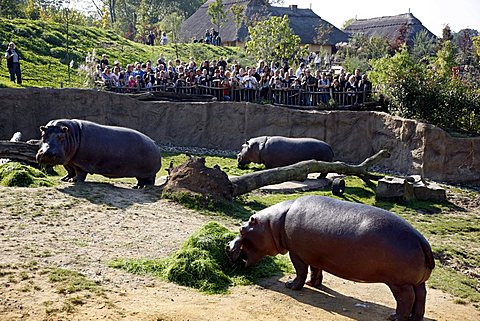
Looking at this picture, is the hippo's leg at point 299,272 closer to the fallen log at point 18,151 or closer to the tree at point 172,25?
the fallen log at point 18,151

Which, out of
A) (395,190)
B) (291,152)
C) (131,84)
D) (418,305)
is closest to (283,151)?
(291,152)

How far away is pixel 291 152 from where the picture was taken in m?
19.6

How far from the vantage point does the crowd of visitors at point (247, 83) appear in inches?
1008

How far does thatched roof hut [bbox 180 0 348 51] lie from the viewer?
50781 millimetres

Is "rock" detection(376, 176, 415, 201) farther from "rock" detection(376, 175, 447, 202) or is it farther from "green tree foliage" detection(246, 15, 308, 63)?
"green tree foliage" detection(246, 15, 308, 63)

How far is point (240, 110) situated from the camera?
2450cm

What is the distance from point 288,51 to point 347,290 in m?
27.1

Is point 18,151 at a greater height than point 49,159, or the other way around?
point 49,159

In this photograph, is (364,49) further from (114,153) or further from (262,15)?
(114,153)

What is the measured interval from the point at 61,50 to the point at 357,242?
2839 cm

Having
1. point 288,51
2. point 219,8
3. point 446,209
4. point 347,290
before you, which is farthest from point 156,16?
point 347,290

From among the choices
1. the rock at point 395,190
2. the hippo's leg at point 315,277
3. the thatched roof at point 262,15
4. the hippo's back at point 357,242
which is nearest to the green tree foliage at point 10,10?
the thatched roof at point 262,15

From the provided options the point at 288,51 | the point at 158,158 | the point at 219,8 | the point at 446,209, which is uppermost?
the point at 219,8

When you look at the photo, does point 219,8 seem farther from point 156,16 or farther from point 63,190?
point 63,190
